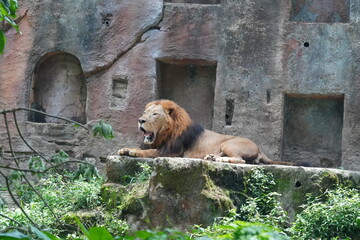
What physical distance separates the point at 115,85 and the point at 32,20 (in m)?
1.84

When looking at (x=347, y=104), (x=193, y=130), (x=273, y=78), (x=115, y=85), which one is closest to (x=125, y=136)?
(x=115, y=85)

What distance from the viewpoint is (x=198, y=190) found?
8086 millimetres

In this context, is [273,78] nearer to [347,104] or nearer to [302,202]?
[347,104]

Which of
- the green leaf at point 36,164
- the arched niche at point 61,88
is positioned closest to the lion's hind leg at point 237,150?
the arched niche at point 61,88

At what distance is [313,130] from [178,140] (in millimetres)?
3000

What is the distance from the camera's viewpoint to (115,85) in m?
12.1

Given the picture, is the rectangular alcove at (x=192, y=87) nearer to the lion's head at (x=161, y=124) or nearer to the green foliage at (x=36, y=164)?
the lion's head at (x=161, y=124)

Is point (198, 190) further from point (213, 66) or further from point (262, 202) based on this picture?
point (213, 66)

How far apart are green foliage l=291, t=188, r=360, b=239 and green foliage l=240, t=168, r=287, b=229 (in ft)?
0.92

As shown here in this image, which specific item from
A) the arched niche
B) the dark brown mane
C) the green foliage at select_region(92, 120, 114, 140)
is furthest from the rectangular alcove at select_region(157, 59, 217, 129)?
the green foliage at select_region(92, 120, 114, 140)

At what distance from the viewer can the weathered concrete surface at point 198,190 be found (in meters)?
8.01

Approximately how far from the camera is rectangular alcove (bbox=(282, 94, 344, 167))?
1214 centimetres

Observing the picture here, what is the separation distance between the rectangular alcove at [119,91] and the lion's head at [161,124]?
5.35ft

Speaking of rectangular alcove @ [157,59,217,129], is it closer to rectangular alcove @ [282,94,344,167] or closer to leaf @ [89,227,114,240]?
rectangular alcove @ [282,94,344,167]
